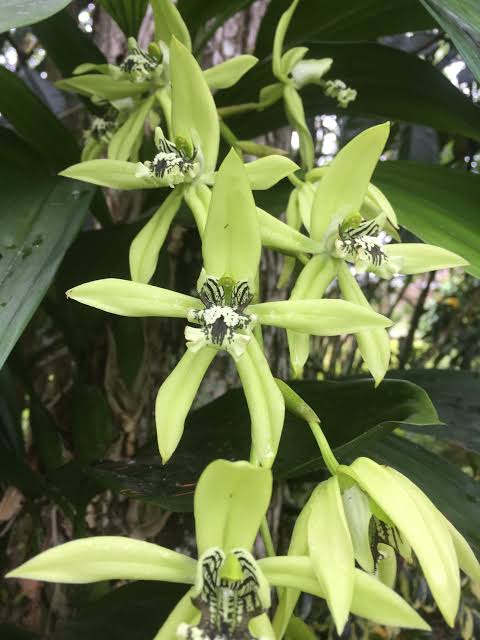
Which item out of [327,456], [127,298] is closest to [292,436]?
[327,456]

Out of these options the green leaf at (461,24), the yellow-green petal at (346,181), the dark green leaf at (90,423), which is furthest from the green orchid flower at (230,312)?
the dark green leaf at (90,423)

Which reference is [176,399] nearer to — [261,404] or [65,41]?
[261,404]

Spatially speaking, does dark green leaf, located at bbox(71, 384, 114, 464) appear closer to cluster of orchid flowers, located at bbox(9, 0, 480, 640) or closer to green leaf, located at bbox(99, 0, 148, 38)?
cluster of orchid flowers, located at bbox(9, 0, 480, 640)

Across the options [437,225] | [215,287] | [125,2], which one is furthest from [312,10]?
[215,287]

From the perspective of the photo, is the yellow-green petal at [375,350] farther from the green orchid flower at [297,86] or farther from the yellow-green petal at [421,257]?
the green orchid flower at [297,86]

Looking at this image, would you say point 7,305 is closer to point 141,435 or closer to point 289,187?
point 289,187

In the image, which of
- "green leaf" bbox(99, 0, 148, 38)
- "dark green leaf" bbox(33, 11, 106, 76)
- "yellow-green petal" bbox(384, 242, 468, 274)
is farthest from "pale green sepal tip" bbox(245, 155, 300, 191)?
"dark green leaf" bbox(33, 11, 106, 76)

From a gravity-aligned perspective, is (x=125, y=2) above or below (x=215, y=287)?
above
